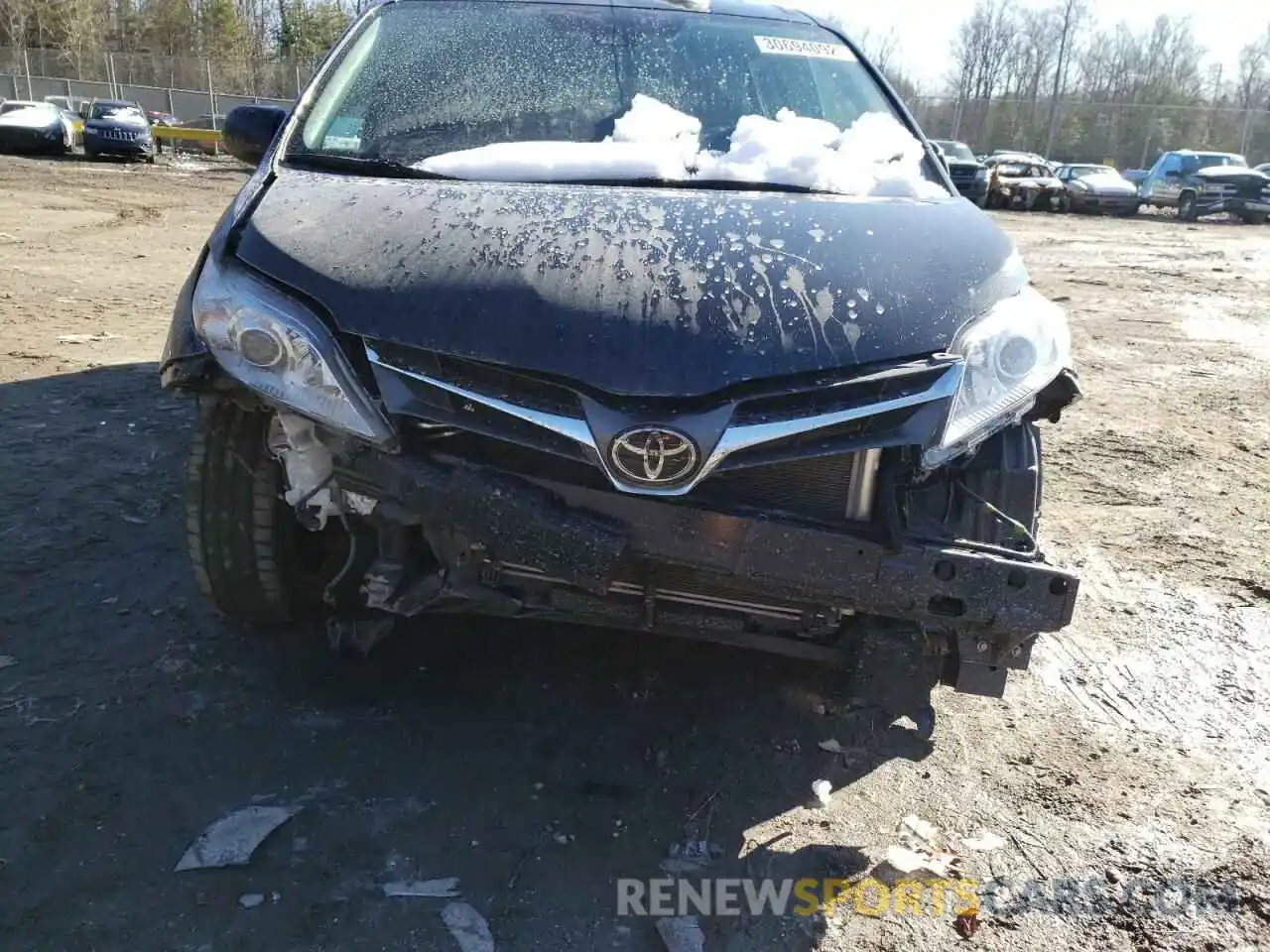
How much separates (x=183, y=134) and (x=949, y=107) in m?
32.0

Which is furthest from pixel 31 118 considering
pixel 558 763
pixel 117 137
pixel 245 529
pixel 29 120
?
pixel 558 763

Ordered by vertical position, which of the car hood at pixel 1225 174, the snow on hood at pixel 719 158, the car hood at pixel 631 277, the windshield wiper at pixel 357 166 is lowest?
the car hood at pixel 631 277

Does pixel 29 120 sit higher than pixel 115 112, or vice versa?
pixel 115 112

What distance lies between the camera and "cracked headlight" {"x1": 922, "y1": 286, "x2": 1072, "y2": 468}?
2117 millimetres

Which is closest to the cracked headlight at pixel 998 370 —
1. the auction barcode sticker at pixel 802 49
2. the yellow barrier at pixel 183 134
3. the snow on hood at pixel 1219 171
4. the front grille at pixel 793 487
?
the front grille at pixel 793 487

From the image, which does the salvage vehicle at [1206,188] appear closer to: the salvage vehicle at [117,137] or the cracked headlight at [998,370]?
the salvage vehicle at [117,137]

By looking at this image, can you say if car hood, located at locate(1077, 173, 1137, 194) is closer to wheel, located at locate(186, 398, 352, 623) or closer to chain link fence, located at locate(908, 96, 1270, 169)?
chain link fence, located at locate(908, 96, 1270, 169)

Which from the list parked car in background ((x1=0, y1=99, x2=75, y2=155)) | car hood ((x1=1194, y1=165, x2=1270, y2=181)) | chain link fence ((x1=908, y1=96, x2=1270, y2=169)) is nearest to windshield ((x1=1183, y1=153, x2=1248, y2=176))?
car hood ((x1=1194, y1=165, x2=1270, y2=181))

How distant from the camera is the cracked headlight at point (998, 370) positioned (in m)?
2.12

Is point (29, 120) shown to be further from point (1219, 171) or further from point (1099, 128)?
point (1099, 128)

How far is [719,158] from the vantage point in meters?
2.95

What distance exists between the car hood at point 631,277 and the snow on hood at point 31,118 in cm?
2285

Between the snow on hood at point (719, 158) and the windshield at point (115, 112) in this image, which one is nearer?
the snow on hood at point (719, 158)

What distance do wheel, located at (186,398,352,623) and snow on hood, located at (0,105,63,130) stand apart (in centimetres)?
2283
